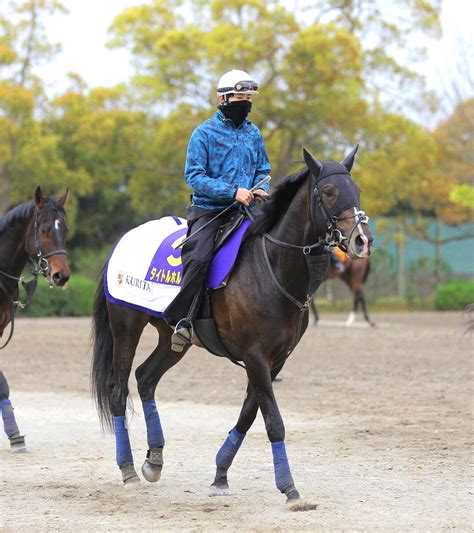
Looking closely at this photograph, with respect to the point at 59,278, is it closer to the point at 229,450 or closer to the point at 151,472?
the point at 151,472

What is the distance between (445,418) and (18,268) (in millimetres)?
4410

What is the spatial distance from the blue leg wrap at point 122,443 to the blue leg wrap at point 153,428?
0.52ft

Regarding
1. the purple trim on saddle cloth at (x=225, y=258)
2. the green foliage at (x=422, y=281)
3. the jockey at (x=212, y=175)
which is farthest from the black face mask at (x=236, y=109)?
the green foliage at (x=422, y=281)

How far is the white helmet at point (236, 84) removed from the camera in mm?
6441

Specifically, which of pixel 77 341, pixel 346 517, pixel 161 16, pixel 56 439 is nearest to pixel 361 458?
pixel 346 517

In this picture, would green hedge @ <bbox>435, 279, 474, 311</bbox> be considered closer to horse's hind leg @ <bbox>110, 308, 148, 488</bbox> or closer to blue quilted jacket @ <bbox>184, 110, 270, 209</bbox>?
horse's hind leg @ <bbox>110, 308, 148, 488</bbox>

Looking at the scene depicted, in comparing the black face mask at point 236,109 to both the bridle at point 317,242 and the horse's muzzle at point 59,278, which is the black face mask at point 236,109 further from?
the horse's muzzle at point 59,278

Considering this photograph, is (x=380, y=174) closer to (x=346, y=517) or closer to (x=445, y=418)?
(x=445, y=418)

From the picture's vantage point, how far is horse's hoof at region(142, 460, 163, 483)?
266 inches

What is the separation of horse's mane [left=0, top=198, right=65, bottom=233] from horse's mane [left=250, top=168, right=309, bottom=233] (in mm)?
2820

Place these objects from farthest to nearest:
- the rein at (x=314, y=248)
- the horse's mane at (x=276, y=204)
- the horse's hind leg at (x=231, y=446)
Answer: the horse's hind leg at (x=231, y=446)
the horse's mane at (x=276, y=204)
the rein at (x=314, y=248)

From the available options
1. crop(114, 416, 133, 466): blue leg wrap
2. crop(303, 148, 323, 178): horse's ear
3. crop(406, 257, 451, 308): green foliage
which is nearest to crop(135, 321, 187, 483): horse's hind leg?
crop(114, 416, 133, 466): blue leg wrap

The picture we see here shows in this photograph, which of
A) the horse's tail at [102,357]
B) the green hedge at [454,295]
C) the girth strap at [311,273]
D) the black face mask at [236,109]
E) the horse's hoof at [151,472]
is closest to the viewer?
the girth strap at [311,273]

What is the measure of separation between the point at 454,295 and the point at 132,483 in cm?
2535
